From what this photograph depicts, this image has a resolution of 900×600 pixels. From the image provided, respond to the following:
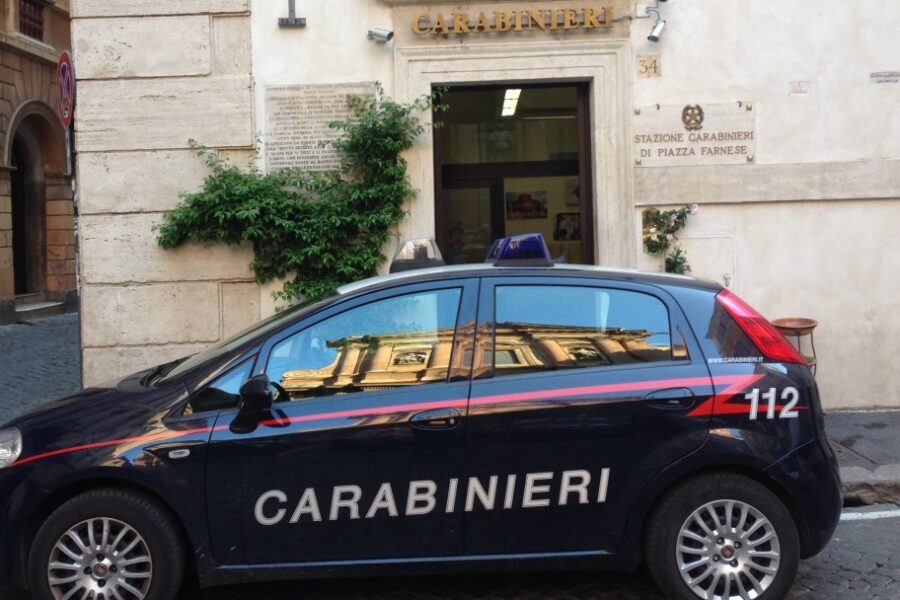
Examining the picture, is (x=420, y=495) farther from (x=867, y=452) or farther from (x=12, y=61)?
(x=12, y=61)

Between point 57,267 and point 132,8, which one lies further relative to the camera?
point 57,267

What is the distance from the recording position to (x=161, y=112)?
9492 millimetres

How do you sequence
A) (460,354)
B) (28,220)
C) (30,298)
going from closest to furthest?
(460,354) < (30,298) < (28,220)

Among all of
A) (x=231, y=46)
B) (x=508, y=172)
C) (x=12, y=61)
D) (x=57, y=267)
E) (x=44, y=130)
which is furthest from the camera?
(x=57, y=267)

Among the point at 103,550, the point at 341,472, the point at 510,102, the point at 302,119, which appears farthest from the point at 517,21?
the point at 103,550

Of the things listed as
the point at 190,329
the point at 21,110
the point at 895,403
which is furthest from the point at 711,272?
the point at 21,110

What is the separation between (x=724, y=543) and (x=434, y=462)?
1379 mm

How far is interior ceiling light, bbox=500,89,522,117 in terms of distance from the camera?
10133mm

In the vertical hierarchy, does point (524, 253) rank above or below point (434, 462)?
above

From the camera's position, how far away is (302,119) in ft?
31.3

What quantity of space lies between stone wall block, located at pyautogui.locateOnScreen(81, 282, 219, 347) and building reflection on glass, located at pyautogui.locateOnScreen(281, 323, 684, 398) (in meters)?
5.07

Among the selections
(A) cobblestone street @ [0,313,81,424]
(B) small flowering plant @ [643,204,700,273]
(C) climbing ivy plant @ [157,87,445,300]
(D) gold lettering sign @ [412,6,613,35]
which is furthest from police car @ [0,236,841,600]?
(A) cobblestone street @ [0,313,81,424]

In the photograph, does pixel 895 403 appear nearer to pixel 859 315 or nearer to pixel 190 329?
pixel 859 315

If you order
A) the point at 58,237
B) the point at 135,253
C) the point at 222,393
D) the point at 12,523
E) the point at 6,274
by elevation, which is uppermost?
the point at 58,237
